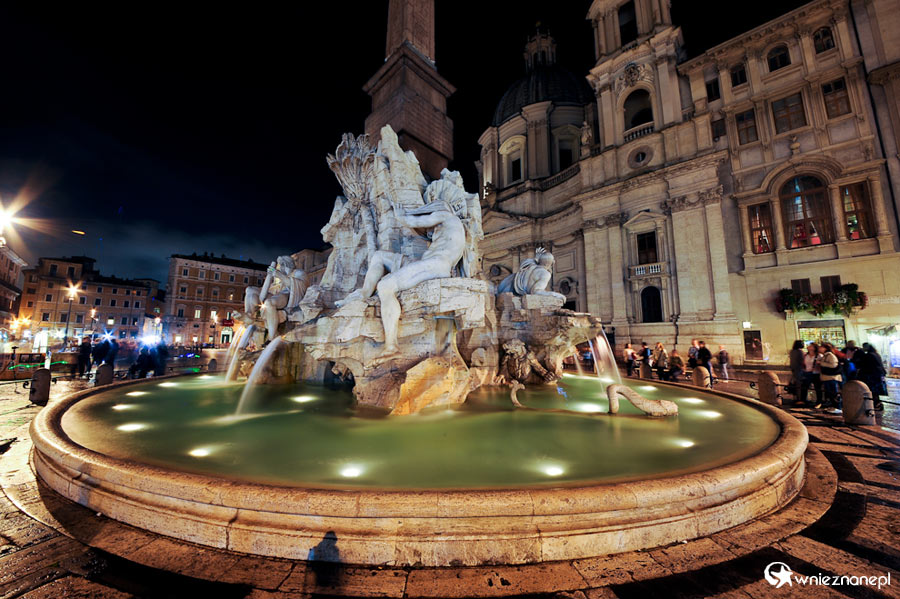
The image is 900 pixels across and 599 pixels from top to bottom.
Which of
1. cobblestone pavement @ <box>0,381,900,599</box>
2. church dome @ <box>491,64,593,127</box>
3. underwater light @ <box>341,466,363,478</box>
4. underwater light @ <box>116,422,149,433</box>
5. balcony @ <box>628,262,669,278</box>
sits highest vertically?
church dome @ <box>491,64,593,127</box>

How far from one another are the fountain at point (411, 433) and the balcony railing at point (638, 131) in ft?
64.6

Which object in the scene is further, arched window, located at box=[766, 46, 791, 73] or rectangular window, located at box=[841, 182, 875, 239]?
arched window, located at box=[766, 46, 791, 73]

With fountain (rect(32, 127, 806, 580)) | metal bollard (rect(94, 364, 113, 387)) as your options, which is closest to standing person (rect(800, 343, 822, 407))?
fountain (rect(32, 127, 806, 580))

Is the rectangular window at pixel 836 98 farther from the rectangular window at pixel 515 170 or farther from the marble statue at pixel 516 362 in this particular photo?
the marble statue at pixel 516 362

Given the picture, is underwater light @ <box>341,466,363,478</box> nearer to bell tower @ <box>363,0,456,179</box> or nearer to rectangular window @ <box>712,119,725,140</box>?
bell tower @ <box>363,0,456,179</box>

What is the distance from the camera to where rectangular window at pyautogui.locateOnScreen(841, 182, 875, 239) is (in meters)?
15.5

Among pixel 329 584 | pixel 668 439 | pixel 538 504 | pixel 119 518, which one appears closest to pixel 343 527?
pixel 329 584

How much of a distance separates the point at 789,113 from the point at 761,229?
6.17 metres

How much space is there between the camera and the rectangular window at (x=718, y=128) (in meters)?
19.6

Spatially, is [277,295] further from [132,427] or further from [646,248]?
[646,248]

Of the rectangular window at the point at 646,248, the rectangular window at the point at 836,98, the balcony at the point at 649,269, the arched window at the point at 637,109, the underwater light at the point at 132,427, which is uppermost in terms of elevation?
the arched window at the point at 637,109

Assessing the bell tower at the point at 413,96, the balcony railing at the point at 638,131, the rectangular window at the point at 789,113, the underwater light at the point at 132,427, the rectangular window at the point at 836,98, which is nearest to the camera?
the underwater light at the point at 132,427

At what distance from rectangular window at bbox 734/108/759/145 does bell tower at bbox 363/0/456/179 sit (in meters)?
18.6

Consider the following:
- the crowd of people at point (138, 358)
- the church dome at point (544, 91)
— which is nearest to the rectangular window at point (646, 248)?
the church dome at point (544, 91)
